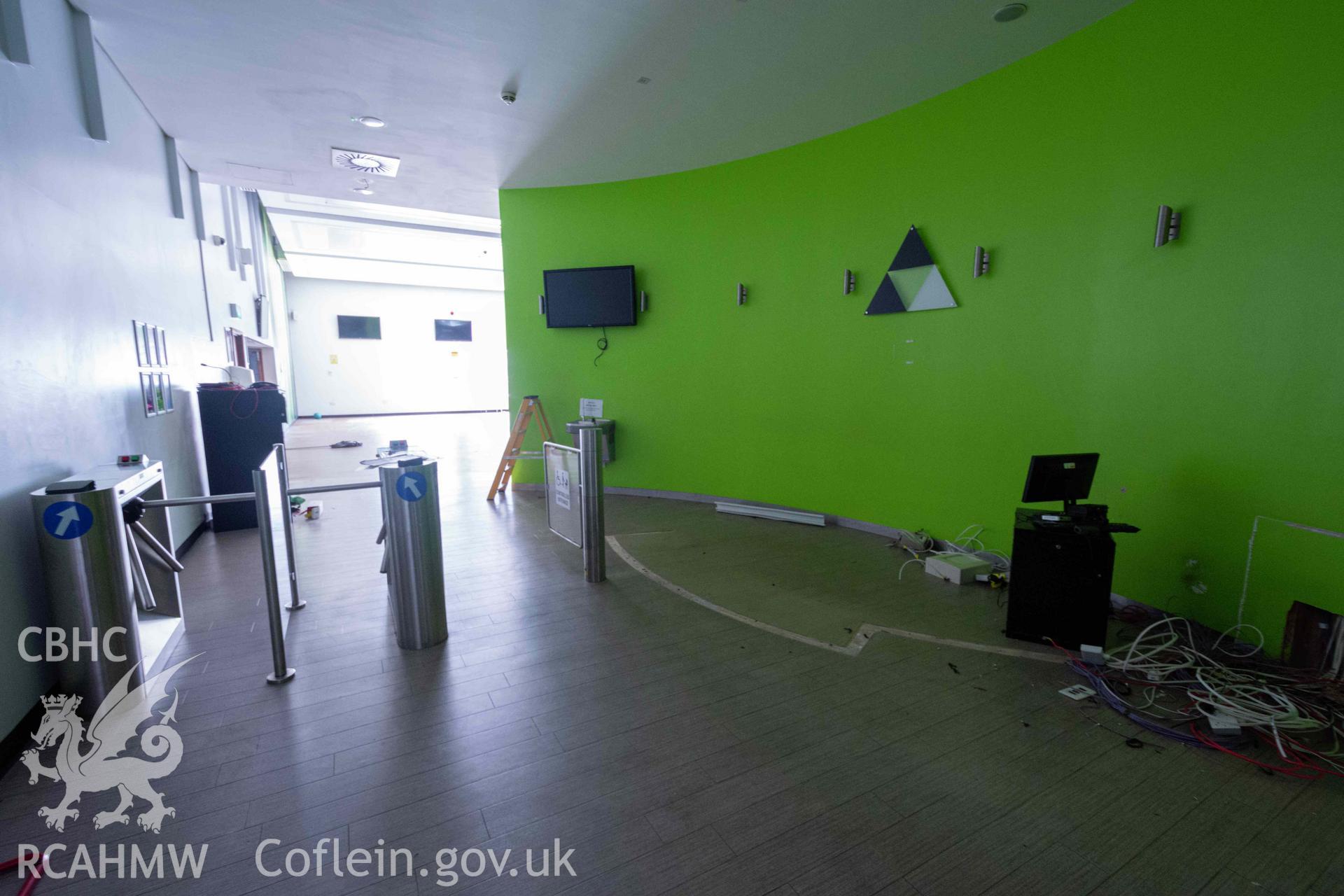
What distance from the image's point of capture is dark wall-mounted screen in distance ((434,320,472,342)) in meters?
14.7

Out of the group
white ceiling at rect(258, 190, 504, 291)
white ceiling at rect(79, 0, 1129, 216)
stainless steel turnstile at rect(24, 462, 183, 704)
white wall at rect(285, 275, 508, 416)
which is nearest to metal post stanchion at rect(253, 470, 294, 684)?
stainless steel turnstile at rect(24, 462, 183, 704)

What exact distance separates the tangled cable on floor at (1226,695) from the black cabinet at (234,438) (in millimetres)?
5882

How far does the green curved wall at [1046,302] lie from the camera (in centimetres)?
242

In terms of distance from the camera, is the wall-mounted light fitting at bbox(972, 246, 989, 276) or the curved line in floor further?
the wall-mounted light fitting at bbox(972, 246, 989, 276)

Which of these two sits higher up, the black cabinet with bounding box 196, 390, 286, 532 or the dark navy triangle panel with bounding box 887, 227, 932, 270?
the dark navy triangle panel with bounding box 887, 227, 932, 270

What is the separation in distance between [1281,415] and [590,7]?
3.84m

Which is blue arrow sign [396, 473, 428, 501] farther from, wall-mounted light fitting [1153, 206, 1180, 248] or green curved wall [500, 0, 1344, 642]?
wall-mounted light fitting [1153, 206, 1180, 248]

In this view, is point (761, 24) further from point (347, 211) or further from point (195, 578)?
point (347, 211)

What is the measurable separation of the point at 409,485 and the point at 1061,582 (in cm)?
313

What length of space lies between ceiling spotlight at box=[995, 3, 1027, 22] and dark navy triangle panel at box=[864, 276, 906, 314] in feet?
5.14

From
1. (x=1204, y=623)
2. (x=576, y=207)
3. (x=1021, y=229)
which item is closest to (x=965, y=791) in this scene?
(x=1204, y=623)

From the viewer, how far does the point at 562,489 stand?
407cm

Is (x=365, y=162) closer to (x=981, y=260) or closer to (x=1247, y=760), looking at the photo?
(x=981, y=260)

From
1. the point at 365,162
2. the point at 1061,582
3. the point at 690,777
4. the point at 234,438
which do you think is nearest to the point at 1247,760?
the point at 1061,582
